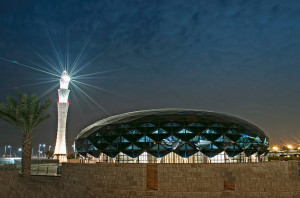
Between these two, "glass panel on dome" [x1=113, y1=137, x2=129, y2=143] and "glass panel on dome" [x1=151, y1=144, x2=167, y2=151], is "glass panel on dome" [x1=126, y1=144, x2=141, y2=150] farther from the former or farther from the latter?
"glass panel on dome" [x1=151, y1=144, x2=167, y2=151]

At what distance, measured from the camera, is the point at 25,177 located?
71.0ft

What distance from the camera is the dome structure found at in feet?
72.7

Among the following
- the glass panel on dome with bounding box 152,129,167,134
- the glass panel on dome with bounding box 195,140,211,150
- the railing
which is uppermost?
the glass panel on dome with bounding box 152,129,167,134

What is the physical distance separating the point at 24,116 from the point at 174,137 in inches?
479

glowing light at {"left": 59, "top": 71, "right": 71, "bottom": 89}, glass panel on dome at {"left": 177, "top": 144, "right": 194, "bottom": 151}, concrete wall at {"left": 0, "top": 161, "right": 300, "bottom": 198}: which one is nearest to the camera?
concrete wall at {"left": 0, "top": 161, "right": 300, "bottom": 198}

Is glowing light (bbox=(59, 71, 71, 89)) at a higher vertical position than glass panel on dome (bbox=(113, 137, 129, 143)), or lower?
higher

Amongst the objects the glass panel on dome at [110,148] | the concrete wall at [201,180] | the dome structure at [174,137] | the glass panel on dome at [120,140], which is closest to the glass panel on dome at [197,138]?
the dome structure at [174,137]

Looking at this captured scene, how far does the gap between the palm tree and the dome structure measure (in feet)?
15.9

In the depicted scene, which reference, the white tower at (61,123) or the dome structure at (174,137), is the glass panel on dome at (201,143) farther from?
the white tower at (61,123)

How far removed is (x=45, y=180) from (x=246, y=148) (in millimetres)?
15729

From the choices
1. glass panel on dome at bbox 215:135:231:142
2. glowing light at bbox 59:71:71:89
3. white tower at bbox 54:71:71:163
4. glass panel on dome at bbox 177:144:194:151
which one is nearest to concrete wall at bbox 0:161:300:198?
glass panel on dome at bbox 177:144:194:151

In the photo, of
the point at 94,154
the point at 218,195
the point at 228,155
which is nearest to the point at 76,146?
the point at 94,154

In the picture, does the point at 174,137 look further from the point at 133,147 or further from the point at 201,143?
the point at 133,147

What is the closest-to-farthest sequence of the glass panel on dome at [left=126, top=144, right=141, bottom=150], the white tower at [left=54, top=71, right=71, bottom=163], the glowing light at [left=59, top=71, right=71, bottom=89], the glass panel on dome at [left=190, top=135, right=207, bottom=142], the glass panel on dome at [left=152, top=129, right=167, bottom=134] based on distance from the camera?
1. the glass panel on dome at [left=190, top=135, right=207, bottom=142]
2. the glass panel on dome at [left=126, top=144, right=141, bottom=150]
3. the glass panel on dome at [left=152, top=129, right=167, bottom=134]
4. the white tower at [left=54, top=71, right=71, bottom=163]
5. the glowing light at [left=59, top=71, right=71, bottom=89]
